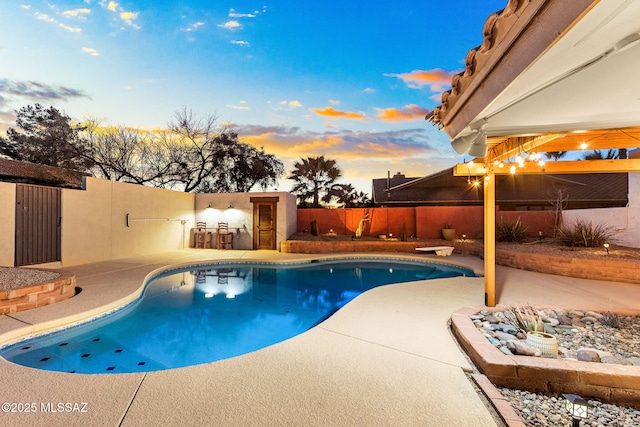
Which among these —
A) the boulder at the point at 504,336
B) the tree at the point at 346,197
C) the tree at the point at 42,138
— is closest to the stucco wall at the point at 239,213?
the tree at the point at 346,197

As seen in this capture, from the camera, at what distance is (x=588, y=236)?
26.9ft

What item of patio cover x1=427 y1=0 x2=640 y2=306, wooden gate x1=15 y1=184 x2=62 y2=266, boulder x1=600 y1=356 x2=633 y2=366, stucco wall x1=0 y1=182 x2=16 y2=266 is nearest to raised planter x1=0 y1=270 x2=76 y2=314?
stucco wall x1=0 y1=182 x2=16 y2=266

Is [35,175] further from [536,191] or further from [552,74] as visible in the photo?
[536,191]

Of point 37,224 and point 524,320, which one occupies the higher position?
point 37,224

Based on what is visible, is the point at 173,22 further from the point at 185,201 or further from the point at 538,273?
the point at 538,273

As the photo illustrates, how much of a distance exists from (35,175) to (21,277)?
11.2 metres

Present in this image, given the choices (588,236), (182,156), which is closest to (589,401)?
(588,236)

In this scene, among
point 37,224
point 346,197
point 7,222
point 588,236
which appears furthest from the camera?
point 346,197

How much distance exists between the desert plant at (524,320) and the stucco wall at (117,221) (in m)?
10.3

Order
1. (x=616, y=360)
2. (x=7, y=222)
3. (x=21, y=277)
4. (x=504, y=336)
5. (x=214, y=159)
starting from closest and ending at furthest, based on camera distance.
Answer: (x=616, y=360) < (x=504, y=336) < (x=21, y=277) < (x=7, y=222) < (x=214, y=159)

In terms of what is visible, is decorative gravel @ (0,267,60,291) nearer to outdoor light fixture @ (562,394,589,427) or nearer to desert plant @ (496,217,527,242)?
outdoor light fixture @ (562,394,589,427)

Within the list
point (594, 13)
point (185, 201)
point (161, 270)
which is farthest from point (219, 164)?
point (594, 13)

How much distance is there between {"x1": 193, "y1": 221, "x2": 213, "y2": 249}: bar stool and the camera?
42.9 ft

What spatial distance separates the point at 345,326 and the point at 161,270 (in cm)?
644
